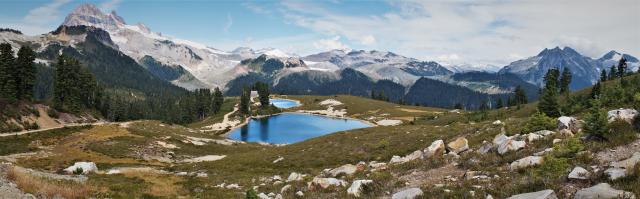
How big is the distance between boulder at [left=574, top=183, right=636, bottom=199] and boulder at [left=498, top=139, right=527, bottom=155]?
12076 millimetres

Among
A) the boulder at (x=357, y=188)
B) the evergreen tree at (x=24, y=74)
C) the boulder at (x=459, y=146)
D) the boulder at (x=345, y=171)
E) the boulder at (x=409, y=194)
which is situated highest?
the evergreen tree at (x=24, y=74)

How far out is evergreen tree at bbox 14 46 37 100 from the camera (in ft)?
351

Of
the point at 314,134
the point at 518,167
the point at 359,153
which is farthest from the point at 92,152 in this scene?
the point at 314,134

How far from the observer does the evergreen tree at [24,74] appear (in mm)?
107125

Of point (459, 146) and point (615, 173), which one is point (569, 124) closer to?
point (459, 146)

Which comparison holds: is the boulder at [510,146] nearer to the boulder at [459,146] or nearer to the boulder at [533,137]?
the boulder at [533,137]

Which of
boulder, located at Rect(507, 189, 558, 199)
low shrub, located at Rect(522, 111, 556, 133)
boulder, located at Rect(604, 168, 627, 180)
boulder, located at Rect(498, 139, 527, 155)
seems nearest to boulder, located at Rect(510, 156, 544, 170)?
boulder, located at Rect(498, 139, 527, 155)

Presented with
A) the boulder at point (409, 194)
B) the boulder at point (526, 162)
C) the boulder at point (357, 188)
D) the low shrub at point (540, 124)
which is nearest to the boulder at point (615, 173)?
the boulder at point (526, 162)

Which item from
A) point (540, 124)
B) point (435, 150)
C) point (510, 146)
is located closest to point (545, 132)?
point (540, 124)

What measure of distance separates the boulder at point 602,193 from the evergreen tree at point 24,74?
12845 centimetres

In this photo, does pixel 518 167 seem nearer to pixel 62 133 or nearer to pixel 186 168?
pixel 186 168

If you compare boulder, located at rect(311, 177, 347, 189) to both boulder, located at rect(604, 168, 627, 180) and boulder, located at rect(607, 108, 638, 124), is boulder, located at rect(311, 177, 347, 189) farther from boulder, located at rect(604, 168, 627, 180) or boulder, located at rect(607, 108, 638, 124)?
boulder, located at rect(607, 108, 638, 124)

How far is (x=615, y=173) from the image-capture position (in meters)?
14.1

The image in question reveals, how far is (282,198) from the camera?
23.8m
